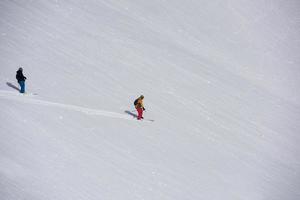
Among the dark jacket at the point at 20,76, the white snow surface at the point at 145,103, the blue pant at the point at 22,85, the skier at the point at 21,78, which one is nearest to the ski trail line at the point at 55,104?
the white snow surface at the point at 145,103

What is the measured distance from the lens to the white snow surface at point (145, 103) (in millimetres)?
13758

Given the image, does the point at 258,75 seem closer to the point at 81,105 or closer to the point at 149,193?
the point at 81,105

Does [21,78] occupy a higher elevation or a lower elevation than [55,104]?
higher

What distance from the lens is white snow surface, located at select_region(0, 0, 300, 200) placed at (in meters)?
13.8

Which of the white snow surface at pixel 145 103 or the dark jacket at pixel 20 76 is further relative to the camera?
the dark jacket at pixel 20 76

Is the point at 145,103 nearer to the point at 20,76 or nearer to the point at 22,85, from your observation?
the point at 22,85

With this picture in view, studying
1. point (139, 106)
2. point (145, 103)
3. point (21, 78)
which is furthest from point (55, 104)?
point (145, 103)

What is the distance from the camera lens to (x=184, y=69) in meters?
27.9

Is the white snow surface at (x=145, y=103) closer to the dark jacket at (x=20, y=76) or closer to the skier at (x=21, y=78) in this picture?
the skier at (x=21, y=78)

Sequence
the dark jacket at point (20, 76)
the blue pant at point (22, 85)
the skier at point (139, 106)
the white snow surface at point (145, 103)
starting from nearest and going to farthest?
the white snow surface at point (145, 103) → the dark jacket at point (20, 76) → the blue pant at point (22, 85) → the skier at point (139, 106)

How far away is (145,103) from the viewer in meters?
21.5

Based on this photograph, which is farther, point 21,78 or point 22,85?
point 22,85

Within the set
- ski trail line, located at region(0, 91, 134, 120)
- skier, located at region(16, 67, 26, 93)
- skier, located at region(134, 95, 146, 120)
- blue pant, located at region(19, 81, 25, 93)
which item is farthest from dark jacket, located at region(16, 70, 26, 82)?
skier, located at region(134, 95, 146, 120)

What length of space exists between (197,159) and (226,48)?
2083 cm
